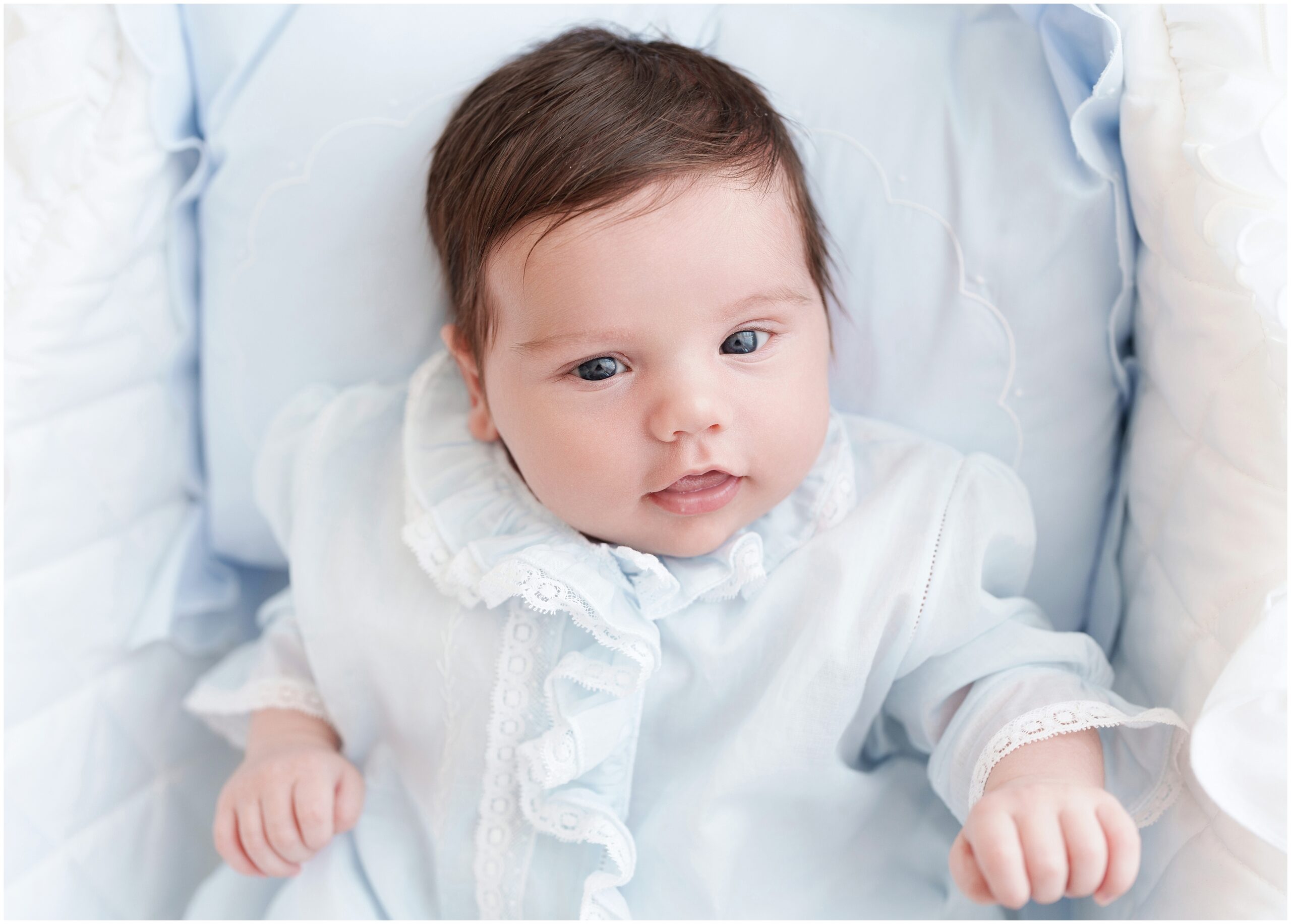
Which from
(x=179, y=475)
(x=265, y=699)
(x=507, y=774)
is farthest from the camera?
(x=179, y=475)

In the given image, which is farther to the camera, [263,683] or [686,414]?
[263,683]

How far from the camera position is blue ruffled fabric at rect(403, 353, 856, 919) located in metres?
0.90

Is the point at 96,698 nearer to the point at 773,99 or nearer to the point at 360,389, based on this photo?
the point at 360,389

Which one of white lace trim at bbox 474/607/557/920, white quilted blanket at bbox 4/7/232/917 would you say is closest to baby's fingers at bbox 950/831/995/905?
white lace trim at bbox 474/607/557/920

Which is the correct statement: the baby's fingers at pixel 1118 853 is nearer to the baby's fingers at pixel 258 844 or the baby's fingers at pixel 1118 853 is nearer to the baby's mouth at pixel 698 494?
the baby's mouth at pixel 698 494

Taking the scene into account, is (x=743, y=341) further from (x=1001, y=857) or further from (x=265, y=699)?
(x=265, y=699)

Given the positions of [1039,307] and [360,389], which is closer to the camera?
[1039,307]

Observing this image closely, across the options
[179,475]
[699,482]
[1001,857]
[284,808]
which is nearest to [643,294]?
[699,482]

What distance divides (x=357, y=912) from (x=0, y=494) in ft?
1.80

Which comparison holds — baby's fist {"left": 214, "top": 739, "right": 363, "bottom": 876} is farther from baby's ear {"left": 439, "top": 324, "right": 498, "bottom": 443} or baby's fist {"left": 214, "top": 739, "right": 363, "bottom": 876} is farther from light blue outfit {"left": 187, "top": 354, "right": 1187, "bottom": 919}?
baby's ear {"left": 439, "top": 324, "right": 498, "bottom": 443}

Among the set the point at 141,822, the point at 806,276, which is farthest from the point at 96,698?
the point at 806,276

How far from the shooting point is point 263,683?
3.61ft

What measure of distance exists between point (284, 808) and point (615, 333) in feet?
1.86

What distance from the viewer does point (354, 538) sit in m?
1.06
